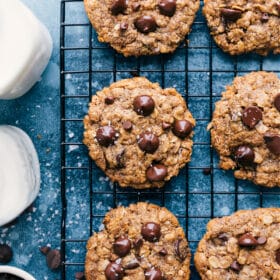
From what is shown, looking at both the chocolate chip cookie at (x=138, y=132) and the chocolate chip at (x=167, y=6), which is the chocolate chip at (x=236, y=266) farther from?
the chocolate chip at (x=167, y=6)

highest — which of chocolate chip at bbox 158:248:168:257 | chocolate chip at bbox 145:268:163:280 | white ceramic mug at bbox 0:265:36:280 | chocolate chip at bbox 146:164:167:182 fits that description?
chocolate chip at bbox 146:164:167:182

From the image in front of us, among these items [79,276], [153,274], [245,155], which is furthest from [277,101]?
[79,276]

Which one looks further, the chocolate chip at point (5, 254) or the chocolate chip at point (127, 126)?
the chocolate chip at point (5, 254)

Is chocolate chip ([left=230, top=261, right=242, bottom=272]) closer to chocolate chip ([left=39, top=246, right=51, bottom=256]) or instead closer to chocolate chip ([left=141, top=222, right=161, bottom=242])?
chocolate chip ([left=141, top=222, right=161, bottom=242])

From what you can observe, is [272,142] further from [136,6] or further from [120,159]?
[136,6]

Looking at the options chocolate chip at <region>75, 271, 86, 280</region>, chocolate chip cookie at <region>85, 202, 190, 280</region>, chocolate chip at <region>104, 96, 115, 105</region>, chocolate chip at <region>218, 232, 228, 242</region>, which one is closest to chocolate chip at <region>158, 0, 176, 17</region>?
chocolate chip at <region>104, 96, 115, 105</region>

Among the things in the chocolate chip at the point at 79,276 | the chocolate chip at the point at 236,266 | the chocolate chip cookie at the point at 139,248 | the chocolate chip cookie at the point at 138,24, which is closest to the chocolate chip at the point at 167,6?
the chocolate chip cookie at the point at 138,24
